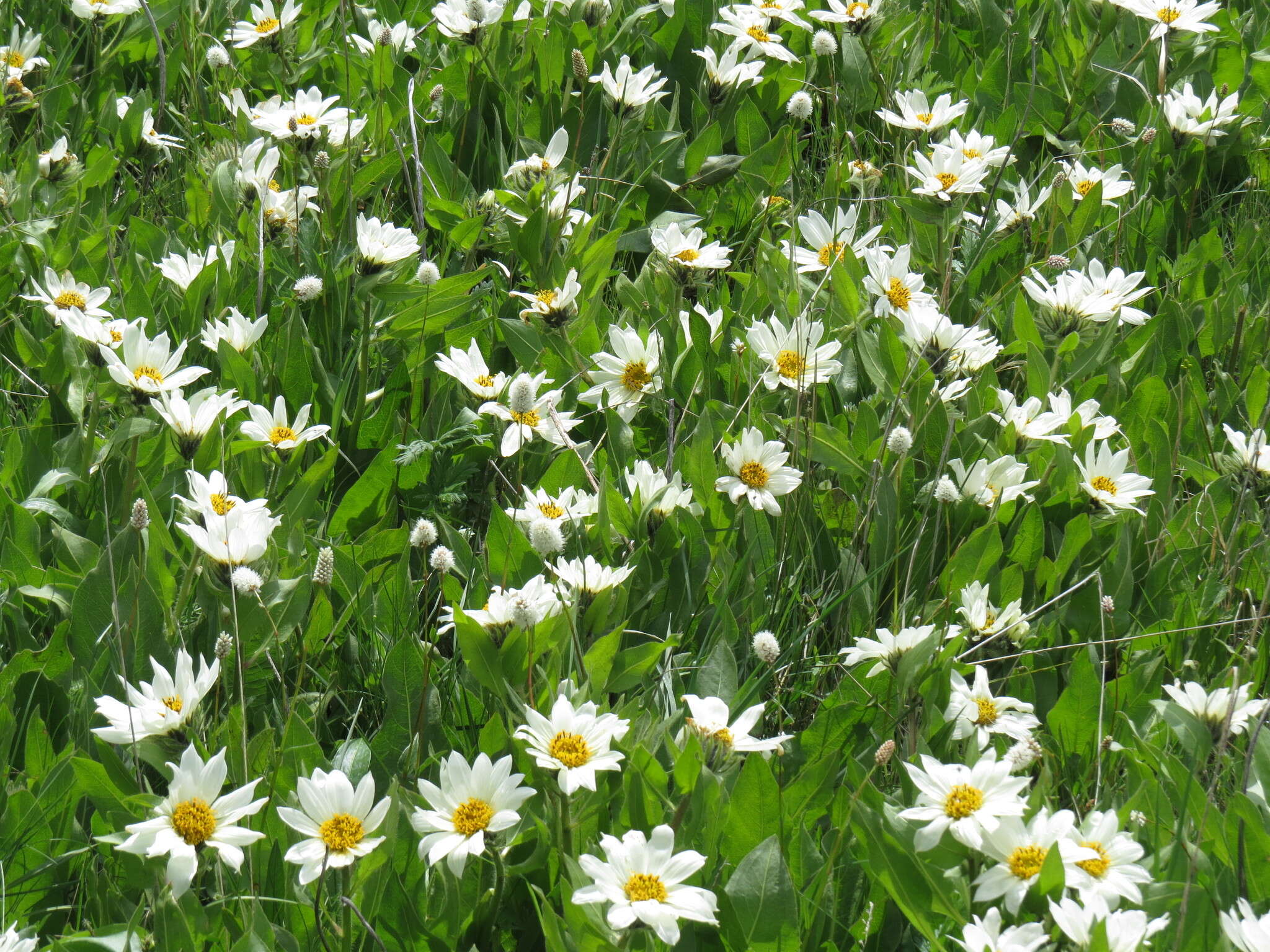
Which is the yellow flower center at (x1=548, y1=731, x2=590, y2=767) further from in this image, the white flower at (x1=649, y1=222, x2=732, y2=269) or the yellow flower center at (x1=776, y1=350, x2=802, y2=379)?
the white flower at (x1=649, y1=222, x2=732, y2=269)

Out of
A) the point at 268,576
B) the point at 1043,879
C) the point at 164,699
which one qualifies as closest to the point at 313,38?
the point at 268,576

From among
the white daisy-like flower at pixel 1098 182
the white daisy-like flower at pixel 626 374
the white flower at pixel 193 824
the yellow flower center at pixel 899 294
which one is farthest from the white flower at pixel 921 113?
the white flower at pixel 193 824

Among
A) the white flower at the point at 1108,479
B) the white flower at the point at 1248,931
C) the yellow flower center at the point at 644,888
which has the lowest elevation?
the white flower at the point at 1108,479

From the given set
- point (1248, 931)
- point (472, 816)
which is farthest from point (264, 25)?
point (1248, 931)

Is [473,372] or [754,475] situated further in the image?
[473,372]

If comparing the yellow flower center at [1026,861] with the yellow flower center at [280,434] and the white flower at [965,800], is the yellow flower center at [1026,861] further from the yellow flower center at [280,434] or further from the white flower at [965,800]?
the yellow flower center at [280,434]

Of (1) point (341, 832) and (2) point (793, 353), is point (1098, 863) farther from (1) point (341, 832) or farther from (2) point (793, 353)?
(2) point (793, 353)
